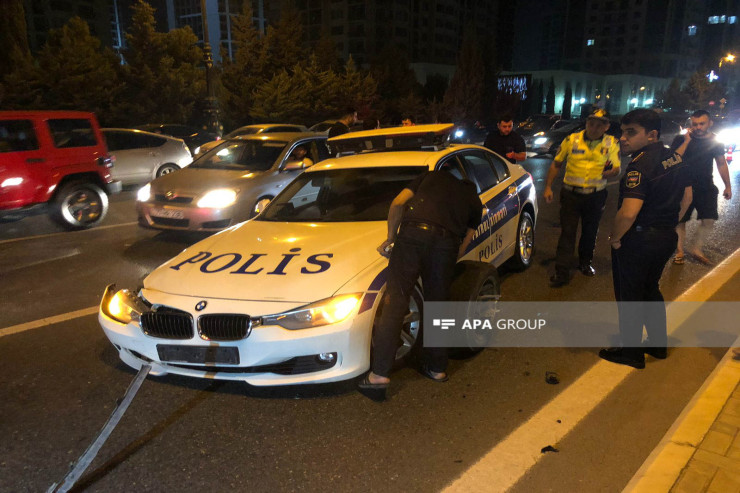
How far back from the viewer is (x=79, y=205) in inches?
337

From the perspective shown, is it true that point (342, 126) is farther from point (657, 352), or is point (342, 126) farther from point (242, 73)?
point (242, 73)

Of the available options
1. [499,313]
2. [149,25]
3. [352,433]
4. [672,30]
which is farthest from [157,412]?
[672,30]

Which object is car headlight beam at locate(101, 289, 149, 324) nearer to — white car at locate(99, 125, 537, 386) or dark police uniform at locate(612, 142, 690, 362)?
white car at locate(99, 125, 537, 386)

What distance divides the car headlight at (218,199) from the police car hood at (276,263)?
2879 mm

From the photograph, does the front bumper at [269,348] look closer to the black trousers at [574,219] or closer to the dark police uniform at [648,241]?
the dark police uniform at [648,241]

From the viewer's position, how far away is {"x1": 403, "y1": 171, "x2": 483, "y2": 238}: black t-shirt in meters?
3.25

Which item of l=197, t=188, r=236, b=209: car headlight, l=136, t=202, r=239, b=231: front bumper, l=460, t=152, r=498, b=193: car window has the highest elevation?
l=460, t=152, r=498, b=193: car window

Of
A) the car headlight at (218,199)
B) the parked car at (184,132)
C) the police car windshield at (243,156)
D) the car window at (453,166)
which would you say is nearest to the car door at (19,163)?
the police car windshield at (243,156)

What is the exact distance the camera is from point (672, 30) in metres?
121

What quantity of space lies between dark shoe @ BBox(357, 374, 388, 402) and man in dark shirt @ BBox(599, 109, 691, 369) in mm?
1717

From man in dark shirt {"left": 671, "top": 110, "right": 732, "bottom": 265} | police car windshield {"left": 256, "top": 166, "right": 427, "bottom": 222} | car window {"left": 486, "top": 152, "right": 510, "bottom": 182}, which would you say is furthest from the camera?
man in dark shirt {"left": 671, "top": 110, "right": 732, "bottom": 265}

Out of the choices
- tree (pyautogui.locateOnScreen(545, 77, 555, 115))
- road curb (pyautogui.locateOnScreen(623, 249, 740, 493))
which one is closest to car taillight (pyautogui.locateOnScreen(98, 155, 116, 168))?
road curb (pyautogui.locateOnScreen(623, 249, 740, 493))

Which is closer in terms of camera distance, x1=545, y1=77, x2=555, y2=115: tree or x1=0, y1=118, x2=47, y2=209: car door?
x1=0, y1=118, x2=47, y2=209: car door

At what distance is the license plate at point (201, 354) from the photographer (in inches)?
122
